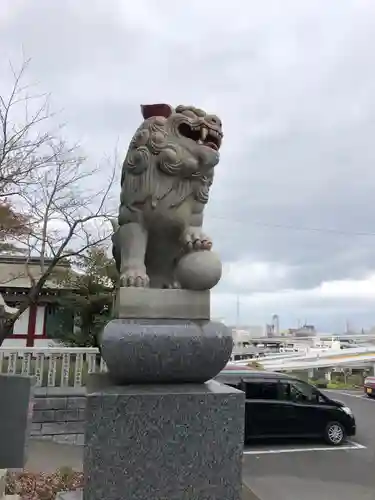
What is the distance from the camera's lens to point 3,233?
10477mm

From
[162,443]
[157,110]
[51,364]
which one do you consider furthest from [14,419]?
[51,364]

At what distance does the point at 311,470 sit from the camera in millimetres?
6641

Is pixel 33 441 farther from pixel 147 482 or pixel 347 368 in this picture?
pixel 347 368

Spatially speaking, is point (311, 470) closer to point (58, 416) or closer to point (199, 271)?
point (58, 416)

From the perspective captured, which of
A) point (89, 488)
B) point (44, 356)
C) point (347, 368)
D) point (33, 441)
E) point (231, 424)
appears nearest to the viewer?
point (89, 488)

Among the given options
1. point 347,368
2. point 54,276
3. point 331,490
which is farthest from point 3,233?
point 347,368

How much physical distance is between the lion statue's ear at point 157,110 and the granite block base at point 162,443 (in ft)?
5.52

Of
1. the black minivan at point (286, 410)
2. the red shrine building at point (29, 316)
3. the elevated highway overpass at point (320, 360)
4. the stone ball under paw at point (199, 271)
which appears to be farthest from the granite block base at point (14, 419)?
the elevated highway overpass at point (320, 360)

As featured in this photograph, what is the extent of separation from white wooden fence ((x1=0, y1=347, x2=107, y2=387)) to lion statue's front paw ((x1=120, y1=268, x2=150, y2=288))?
558 centimetres

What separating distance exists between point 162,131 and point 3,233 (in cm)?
894

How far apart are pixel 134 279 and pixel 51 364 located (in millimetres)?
6073

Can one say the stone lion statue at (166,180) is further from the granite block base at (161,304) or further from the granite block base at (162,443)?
the granite block base at (162,443)

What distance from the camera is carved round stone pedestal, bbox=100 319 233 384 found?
90.2 inches

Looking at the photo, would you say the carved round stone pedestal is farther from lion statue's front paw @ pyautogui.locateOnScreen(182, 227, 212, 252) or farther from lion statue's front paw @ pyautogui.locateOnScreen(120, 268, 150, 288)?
lion statue's front paw @ pyautogui.locateOnScreen(182, 227, 212, 252)
